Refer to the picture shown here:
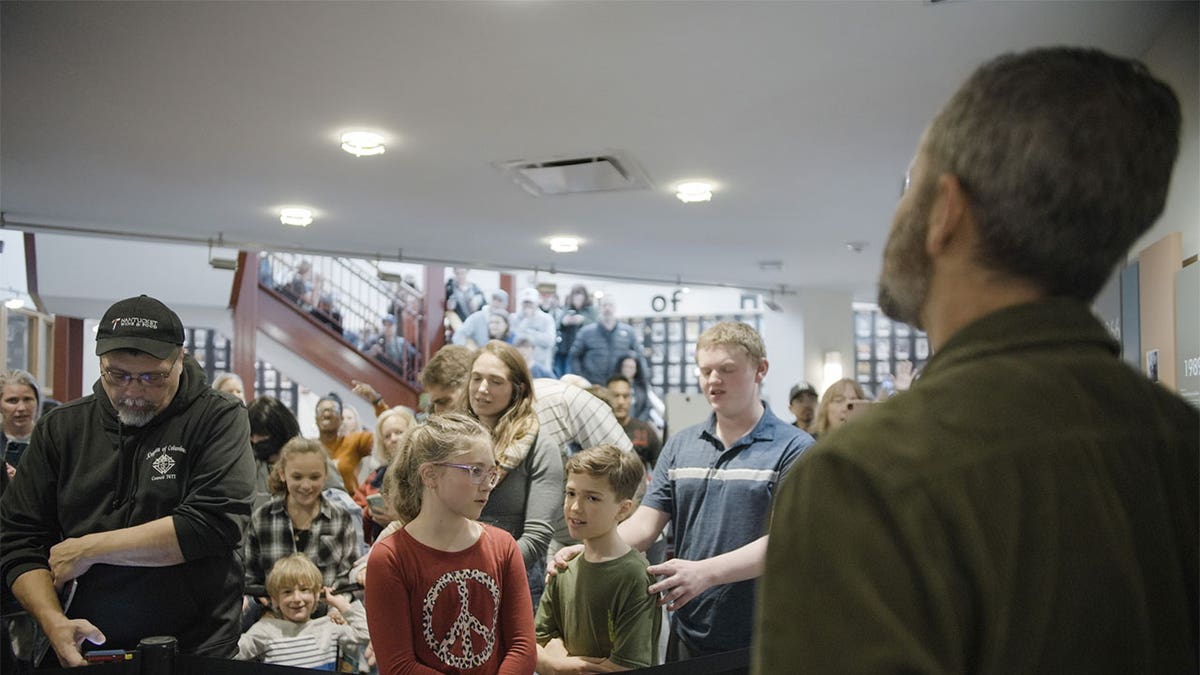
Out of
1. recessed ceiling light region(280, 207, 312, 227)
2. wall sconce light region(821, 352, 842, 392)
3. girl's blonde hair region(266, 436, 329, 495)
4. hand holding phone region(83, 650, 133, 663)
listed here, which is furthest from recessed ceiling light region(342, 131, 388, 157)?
wall sconce light region(821, 352, 842, 392)

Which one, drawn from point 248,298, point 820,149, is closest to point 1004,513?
point 820,149

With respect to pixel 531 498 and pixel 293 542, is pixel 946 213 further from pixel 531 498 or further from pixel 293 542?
pixel 293 542

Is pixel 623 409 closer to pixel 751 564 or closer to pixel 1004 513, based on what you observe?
pixel 751 564

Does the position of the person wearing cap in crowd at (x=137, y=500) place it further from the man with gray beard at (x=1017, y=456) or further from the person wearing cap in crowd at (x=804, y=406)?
the person wearing cap in crowd at (x=804, y=406)

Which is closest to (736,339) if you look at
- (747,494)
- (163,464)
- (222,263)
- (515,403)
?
(747,494)

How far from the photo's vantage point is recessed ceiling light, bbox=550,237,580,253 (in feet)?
24.5

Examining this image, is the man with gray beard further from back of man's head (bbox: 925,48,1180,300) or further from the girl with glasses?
the girl with glasses

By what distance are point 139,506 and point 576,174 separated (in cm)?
371

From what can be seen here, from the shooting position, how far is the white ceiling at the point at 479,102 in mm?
3373

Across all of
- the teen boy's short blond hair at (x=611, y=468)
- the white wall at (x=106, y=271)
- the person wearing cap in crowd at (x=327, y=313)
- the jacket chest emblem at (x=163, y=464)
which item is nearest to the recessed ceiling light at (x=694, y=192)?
the teen boy's short blond hair at (x=611, y=468)

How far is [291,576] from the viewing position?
316 cm

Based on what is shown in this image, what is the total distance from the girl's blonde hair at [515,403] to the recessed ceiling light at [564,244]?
15.6ft

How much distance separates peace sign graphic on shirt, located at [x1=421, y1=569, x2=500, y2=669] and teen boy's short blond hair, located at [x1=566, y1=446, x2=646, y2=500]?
1.36 ft

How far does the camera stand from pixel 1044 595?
26.3 inches
